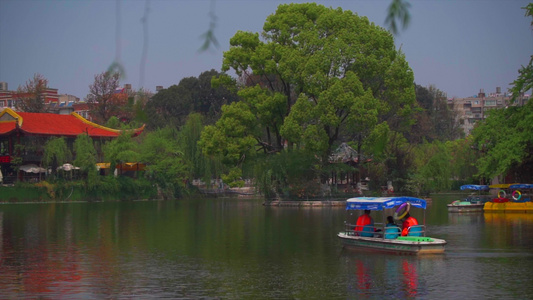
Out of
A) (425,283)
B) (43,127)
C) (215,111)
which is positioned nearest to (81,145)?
(43,127)

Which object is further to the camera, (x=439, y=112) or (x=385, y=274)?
(x=439, y=112)

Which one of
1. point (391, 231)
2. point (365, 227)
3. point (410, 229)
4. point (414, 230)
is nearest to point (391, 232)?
point (391, 231)

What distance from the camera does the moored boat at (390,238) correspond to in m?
23.7

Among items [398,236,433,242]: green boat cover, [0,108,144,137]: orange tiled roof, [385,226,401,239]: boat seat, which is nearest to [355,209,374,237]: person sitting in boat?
[385,226,401,239]: boat seat

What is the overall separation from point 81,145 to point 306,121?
24309 mm

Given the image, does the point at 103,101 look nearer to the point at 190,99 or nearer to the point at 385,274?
the point at 190,99

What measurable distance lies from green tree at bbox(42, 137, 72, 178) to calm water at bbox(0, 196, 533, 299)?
2261 cm

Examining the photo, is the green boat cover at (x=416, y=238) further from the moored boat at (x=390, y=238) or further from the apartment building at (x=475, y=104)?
the apartment building at (x=475, y=104)

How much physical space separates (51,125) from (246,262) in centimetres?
5049

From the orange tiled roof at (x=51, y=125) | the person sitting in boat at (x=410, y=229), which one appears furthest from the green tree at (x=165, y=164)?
the person sitting in boat at (x=410, y=229)

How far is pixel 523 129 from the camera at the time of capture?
46469mm

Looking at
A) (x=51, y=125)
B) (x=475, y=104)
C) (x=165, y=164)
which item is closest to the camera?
(x=165, y=164)

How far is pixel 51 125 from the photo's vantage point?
227ft

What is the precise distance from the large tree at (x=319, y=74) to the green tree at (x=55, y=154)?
16.4 meters
